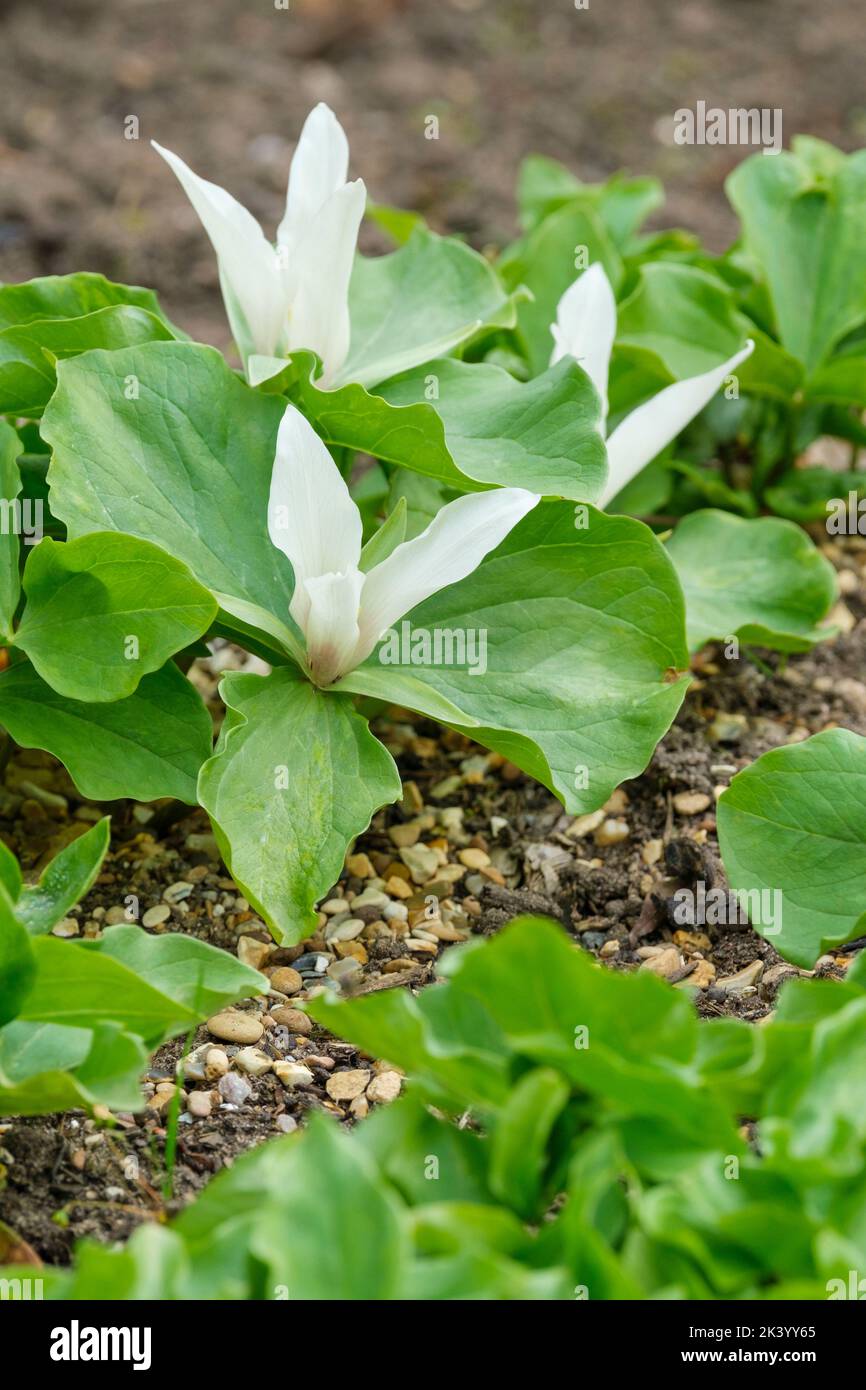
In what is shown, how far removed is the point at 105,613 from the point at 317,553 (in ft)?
0.95

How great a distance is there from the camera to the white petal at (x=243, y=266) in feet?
7.00

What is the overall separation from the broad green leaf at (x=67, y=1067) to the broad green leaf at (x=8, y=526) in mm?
571

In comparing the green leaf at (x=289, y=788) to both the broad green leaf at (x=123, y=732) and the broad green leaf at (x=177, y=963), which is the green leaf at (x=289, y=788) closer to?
the broad green leaf at (x=123, y=732)

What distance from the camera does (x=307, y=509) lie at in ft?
6.30

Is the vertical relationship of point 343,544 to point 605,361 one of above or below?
A: below

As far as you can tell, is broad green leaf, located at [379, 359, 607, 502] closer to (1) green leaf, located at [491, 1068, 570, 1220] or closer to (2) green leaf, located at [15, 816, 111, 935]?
(2) green leaf, located at [15, 816, 111, 935]

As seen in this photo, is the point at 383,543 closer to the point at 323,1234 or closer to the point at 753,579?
the point at 753,579

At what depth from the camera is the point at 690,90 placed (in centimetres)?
484

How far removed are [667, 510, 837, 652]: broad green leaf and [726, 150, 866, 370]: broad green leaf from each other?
1.35 feet

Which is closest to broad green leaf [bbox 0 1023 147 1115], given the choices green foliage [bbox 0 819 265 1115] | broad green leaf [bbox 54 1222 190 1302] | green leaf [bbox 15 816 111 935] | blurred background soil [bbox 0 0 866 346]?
green foliage [bbox 0 819 265 1115]

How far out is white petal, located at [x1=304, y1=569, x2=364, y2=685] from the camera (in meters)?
1.89

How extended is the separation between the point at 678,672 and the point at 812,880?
457 millimetres

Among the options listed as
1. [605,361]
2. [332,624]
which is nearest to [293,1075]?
[332,624]

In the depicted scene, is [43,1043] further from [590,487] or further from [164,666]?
[590,487]
